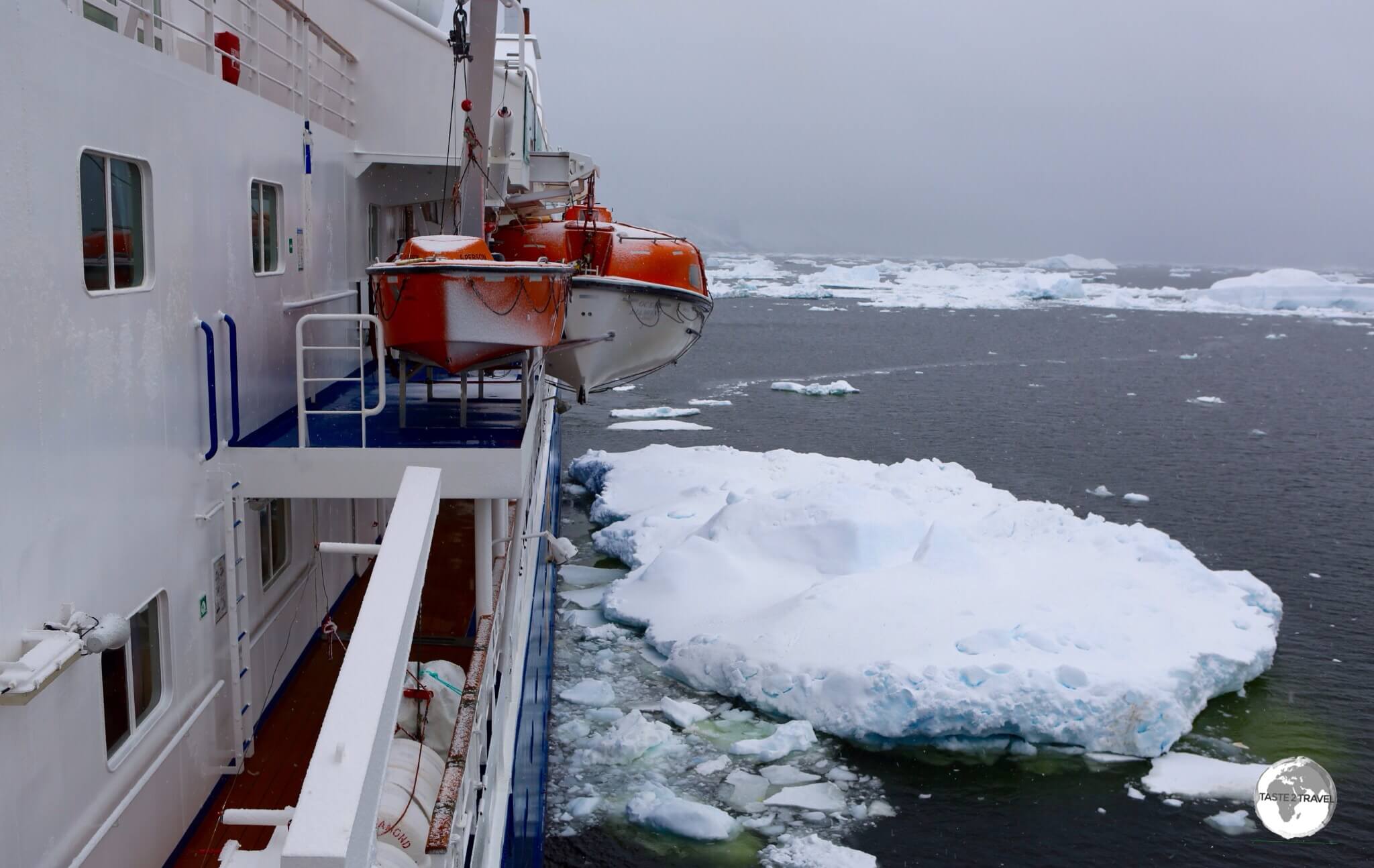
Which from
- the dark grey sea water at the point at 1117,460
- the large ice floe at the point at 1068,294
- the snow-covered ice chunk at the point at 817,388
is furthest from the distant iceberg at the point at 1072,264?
the snow-covered ice chunk at the point at 817,388

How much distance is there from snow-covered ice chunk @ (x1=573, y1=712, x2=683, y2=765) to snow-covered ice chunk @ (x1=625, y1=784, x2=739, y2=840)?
0.62m

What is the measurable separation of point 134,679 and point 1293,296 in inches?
2483

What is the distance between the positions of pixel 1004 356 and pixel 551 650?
27.4 m

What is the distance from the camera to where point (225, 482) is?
4.66 metres

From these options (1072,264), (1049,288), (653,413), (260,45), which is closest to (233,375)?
(260,45)

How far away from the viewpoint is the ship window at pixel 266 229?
5367 mm

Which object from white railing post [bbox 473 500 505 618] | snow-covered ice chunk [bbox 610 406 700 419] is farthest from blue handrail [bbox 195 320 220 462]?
snow-covered ice chunk [bbox 610 406 700 419]

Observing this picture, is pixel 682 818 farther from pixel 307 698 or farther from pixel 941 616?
pixel 941 616

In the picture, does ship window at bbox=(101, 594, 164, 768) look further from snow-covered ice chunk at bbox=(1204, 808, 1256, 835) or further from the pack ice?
snow-covered ice chunk at bbox=(1204, 808, 1256, 835)

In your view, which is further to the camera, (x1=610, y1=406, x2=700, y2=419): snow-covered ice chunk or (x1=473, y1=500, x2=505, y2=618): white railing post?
(x1=610, y1=406, x2=700, y2=419): snow-covered ice chunk

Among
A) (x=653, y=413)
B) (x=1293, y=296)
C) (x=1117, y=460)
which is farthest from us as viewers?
(x=1293, y=296)

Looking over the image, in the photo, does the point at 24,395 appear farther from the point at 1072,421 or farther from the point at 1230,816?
the point at 1072,421

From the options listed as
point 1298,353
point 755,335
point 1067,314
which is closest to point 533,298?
point 755,335

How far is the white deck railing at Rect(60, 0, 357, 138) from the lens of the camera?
461 centimetres
